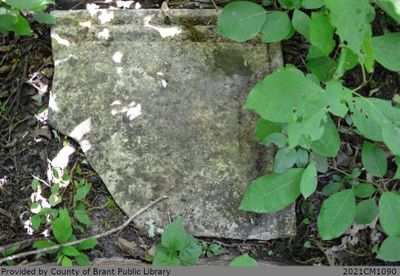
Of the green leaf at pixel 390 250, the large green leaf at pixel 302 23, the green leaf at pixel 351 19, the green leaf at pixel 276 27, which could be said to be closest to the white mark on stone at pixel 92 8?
the green leaf at pixel 276 27

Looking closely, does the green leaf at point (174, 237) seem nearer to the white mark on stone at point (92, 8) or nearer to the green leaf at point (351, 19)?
the green leaf at point (351, 19)

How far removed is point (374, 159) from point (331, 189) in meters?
0.24

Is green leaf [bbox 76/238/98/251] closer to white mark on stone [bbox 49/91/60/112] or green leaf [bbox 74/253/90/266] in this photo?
green leaf [bbox 74/253/90/266]

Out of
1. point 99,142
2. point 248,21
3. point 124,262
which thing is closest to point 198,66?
point 248,21

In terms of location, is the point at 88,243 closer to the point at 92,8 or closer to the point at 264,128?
the point at 264,128

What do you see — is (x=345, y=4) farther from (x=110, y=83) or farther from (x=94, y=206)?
(x=94, y=206)

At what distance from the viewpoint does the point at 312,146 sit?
204 cm

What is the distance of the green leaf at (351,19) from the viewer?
1815 mm

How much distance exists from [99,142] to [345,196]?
42.0 inches

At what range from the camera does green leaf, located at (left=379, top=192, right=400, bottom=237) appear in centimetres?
202

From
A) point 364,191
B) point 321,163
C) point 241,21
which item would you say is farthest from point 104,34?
point 364,191

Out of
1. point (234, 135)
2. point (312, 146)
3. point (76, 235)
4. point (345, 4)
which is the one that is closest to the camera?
point (345, 4)

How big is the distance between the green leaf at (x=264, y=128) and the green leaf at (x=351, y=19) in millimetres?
458

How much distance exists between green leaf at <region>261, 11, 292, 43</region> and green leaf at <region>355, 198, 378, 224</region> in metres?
0.78
